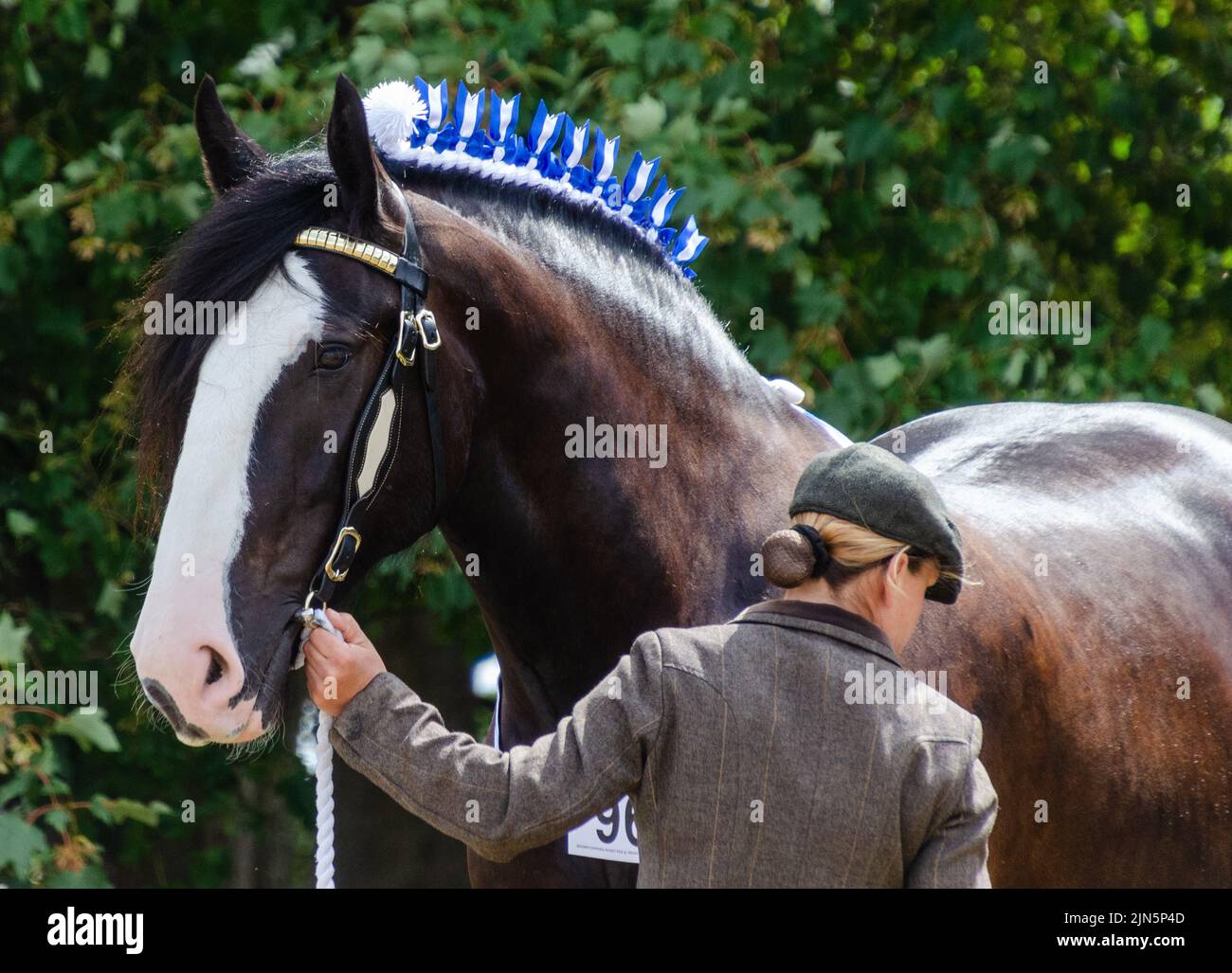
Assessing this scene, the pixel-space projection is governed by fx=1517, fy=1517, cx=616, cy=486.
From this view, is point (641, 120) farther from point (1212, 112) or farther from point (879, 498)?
point (879, 498)

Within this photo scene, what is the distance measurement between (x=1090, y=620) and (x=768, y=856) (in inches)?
56.1

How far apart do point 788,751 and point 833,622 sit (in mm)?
160

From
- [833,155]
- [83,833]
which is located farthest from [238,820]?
[833,155]

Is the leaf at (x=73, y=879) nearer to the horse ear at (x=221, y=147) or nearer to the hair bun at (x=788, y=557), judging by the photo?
the horse ear at (x=221, y=147)

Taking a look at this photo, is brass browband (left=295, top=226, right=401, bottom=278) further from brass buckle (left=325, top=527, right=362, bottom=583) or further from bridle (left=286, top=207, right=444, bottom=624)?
brass buckle (left=325, top=527, right=362, bottom=583)

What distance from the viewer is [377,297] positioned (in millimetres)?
2201

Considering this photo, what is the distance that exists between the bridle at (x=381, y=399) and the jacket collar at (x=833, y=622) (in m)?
0.65

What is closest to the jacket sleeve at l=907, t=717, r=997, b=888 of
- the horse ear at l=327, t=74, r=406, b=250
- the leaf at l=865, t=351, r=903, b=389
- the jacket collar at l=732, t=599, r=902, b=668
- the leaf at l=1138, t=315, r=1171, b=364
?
the jacket collar at l=732, t=599, r=902, b=668

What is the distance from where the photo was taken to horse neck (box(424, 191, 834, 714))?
2377mm

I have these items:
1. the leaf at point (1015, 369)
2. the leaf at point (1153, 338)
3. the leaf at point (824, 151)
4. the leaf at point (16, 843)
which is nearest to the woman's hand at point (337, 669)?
the leaf at point (16, 843)

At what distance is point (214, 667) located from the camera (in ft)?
6.68

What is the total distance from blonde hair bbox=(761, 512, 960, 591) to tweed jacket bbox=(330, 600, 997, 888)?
44 mm

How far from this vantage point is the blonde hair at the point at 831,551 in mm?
1794

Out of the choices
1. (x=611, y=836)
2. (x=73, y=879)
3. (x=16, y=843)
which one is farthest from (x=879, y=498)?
(x=73, y=879)
